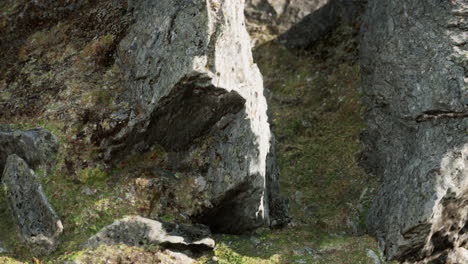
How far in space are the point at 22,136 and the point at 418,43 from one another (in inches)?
594

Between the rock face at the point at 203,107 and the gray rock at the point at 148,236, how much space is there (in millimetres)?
1282

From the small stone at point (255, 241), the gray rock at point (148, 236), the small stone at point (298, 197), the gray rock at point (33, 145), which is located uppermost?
the gray rock at point (33, 145)

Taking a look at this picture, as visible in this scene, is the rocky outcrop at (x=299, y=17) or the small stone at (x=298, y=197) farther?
the rocky outcrop at (x=299, y=17)

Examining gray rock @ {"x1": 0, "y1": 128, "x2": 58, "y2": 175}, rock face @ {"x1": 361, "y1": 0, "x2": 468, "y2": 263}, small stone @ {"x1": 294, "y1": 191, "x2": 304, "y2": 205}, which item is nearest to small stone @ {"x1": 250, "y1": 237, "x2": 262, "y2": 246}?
small stone @ {"x1": 294, "y1": 191, "x2": 304, "y2": 205}

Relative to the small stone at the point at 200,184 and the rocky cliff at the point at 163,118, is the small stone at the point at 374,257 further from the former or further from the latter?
the small stone at the point at 200,184

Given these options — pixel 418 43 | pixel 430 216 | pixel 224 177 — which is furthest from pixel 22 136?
pixel 418 43

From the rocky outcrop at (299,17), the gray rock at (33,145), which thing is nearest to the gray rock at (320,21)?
the rocky outcrop at (299,17)

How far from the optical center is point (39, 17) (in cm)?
1923

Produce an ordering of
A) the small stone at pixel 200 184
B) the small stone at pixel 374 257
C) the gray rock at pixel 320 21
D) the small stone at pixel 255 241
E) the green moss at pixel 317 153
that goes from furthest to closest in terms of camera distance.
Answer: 1. the gray rock at pixel 320 21
2. the small stone at pixel 255 241
3. the small stone at pixel 200 184
4. the green moss at pixel 317 153
5. the small stone at pixel 374 257

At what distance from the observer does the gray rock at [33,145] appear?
51.0 ft

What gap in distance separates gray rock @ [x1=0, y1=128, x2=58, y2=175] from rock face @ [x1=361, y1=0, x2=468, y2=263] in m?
11.9

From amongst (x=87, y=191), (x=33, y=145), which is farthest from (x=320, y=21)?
(x=33, y=145)

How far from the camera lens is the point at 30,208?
14938 millimetres

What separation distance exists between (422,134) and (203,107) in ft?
Answer: 26.3
